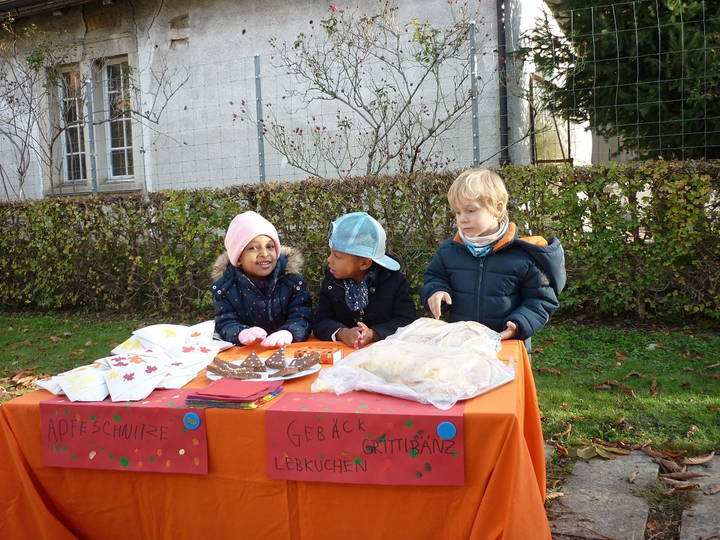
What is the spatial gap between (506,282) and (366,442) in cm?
138

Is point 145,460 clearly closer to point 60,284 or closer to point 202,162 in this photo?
point 60,284

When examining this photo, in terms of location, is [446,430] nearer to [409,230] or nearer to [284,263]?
[284,263]

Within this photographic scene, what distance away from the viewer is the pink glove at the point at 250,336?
320 cm

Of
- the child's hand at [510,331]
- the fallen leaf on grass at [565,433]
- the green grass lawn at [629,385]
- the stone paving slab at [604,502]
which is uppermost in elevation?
the child's hand at [510,331]

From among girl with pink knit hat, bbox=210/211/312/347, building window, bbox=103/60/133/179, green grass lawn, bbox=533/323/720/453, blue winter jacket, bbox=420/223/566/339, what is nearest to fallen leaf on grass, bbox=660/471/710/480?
green grass lawn, bbox=533/323/720/453

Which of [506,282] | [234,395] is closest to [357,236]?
[506,282]

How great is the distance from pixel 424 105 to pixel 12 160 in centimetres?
811

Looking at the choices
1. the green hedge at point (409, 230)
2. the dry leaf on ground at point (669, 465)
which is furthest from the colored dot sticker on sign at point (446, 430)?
the green hedge at point (409, 230)

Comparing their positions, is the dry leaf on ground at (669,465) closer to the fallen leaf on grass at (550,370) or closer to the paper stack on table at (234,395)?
the fallen leaf on grass at (550,370)

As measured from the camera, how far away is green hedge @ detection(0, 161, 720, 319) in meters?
5.76

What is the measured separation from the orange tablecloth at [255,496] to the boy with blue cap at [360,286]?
989 mm

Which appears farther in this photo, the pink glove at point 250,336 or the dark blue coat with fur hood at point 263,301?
the dark blue coat with fur hood at point 263,301

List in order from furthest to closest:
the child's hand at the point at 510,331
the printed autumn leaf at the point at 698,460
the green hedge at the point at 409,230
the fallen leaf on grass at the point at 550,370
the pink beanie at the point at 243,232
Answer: the green hedge at the point at 409,230, the fallen leaf on grass at the point at 550,370, the pink beanie at the point at 243,232, the printed autumn leaf at the point at 698,460, the child's hand at the point at 510,331

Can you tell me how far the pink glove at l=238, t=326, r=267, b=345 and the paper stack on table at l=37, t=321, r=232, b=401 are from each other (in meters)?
0.07
